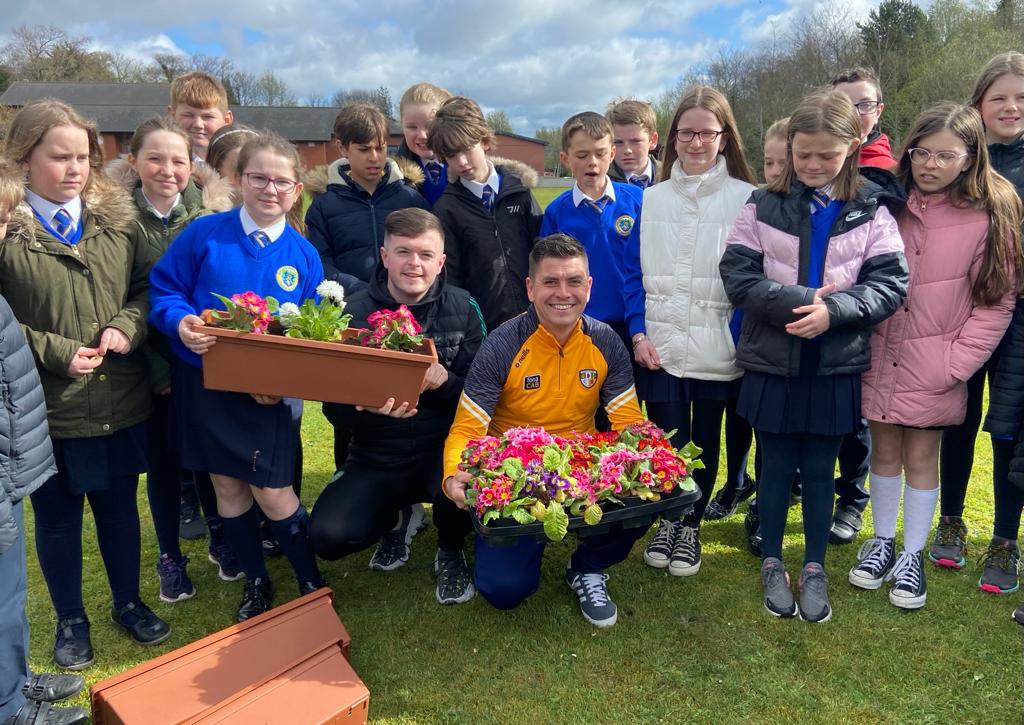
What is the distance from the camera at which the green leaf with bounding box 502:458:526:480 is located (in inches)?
113

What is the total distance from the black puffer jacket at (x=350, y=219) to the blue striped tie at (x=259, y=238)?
985 millimetres

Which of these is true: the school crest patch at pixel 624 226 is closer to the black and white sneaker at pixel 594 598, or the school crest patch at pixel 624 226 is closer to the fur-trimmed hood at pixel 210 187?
the black and white sneaker at pixel 594 598

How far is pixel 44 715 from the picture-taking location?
9.04ft

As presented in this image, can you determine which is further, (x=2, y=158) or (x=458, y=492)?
(x=458, y=492)

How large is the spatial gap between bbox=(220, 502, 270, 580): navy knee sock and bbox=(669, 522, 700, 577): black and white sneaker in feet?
7.00

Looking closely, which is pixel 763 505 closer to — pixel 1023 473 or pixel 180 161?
pixel 1023 473

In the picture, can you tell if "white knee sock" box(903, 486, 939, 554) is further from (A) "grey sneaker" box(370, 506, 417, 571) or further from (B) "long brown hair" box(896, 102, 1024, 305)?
(A) "grey sneaker" box(370, 506, 417, 571)

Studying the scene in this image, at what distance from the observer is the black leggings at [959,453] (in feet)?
12.3

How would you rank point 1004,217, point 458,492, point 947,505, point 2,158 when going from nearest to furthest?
point 2,158 < point 458,492 < point 1004,217 < point 947,505

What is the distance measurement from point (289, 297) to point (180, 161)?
2.89ft

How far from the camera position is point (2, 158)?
281cm

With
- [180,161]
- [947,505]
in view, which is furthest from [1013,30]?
[180,161]

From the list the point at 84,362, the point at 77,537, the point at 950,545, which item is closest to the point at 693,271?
the point at 950,545

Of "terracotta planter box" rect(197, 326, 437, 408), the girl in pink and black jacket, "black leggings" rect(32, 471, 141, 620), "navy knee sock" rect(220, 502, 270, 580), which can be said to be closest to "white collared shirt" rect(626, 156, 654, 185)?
the girl in pink and black jacket
